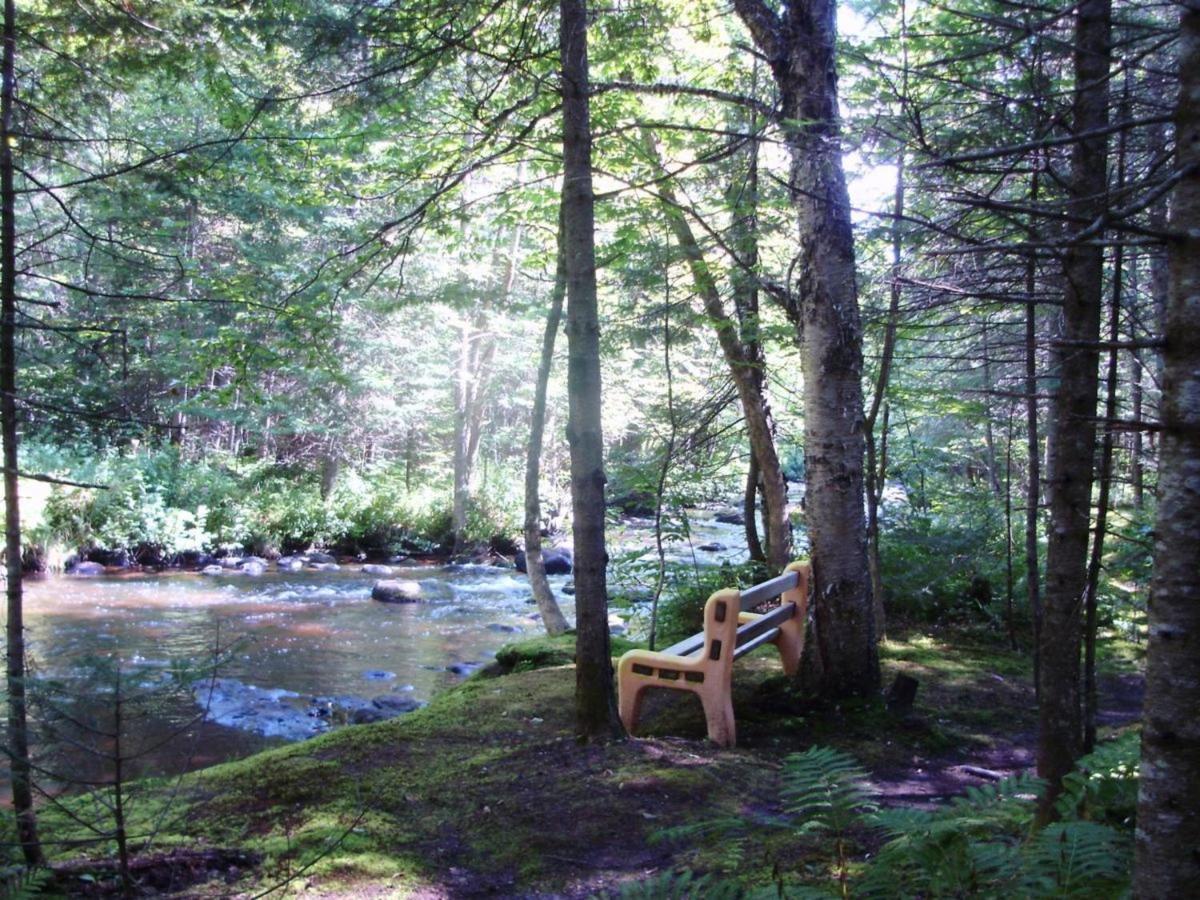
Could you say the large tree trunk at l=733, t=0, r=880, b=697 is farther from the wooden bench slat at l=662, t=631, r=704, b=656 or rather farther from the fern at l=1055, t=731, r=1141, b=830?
the fern at l=1055, t=731, r=1141, b=830

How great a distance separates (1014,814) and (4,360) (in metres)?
4.73

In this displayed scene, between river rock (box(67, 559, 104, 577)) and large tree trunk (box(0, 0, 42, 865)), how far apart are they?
15185 millimetres

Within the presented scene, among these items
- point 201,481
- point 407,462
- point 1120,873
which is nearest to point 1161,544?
point 1120,873

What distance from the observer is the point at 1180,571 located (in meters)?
1.92

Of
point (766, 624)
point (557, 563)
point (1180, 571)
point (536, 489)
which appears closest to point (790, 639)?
point (766, 624)

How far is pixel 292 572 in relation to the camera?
18922 mm

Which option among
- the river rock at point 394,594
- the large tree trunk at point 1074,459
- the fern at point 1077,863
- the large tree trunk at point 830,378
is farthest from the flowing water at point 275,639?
the large tree trunk at point 1074,459

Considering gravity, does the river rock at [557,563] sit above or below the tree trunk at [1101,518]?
below

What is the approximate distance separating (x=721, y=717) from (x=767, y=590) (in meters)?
1.10

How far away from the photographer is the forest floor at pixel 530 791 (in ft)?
12.5

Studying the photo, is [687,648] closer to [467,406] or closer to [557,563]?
[557,563]

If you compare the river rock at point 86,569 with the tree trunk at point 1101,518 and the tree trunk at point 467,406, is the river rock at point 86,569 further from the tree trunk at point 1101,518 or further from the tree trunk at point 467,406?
the tree trunk at point 1101,518

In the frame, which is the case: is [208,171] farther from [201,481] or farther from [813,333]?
[201,481]

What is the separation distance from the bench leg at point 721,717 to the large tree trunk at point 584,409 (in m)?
0.58
